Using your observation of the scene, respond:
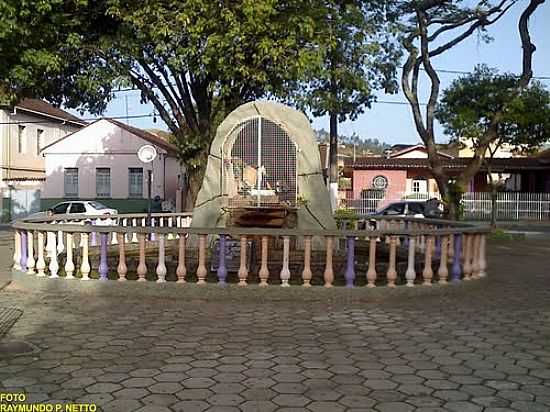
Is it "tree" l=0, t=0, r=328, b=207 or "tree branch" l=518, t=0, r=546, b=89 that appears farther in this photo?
"tree branch" l=518, t=0, r=546, b=89

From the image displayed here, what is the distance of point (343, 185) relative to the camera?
40406mm

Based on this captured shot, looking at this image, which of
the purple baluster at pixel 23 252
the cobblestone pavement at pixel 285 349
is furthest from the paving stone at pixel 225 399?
the purple baluster at pixel 23 252

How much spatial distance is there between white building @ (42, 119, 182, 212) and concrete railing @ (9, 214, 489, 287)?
2562 centimetres

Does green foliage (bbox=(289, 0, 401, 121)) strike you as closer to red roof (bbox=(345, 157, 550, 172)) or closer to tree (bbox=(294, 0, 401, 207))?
tree (bbox=(294, 0, 401, 207))

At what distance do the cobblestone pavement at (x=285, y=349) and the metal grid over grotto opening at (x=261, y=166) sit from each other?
3.84 meters

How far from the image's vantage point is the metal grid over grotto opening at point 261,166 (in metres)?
11.6

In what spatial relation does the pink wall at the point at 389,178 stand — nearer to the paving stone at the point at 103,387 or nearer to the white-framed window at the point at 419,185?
the white-framed window at the point at 419,185

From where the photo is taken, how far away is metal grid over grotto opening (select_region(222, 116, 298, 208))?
11.6m

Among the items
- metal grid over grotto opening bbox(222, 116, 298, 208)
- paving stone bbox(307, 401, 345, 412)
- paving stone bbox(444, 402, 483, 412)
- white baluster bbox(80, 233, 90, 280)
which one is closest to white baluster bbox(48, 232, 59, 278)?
white baluster bbox(80, 233, 90, 280)

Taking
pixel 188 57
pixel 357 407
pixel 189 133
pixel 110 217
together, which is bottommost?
pixel 357 407

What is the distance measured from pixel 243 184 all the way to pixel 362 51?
Answer: 6418 mm

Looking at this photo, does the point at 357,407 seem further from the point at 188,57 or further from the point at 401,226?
the point at 188,57

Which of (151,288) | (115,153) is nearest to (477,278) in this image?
(151,288)

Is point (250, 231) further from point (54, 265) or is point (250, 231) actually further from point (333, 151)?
point (333, 151)
